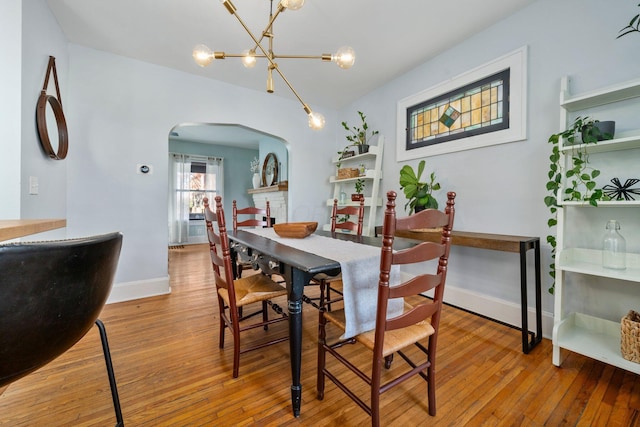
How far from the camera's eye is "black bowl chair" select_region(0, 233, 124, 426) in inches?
21.9

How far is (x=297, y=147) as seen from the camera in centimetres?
390

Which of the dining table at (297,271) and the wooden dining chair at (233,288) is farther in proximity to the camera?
the wooden dining chair at (233,288)

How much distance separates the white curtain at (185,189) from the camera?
20.6 ft

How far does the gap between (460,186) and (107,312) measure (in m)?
3.55

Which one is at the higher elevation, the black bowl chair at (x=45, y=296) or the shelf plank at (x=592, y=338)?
the black bowl chair at (x=45, y=296)

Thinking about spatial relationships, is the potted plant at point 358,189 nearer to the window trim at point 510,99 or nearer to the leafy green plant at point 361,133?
the leafy green plant at point 361,133

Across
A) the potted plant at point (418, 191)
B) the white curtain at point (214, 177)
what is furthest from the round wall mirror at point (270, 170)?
the potted plant at point (418, 191)

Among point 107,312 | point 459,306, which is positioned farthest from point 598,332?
point 107,312

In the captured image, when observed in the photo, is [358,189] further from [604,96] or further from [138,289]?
[138,289]

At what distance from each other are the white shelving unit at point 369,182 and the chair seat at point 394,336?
2089 mm

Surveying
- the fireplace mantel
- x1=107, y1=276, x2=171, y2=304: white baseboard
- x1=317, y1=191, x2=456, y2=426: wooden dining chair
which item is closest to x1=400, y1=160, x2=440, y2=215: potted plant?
x1=317, y1=191, x2=456, y2=426: wooden dining chair

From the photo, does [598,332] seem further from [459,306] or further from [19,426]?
[19,426]

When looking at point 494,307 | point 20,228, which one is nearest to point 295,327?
point 20,228

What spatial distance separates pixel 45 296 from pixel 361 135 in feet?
11.3
